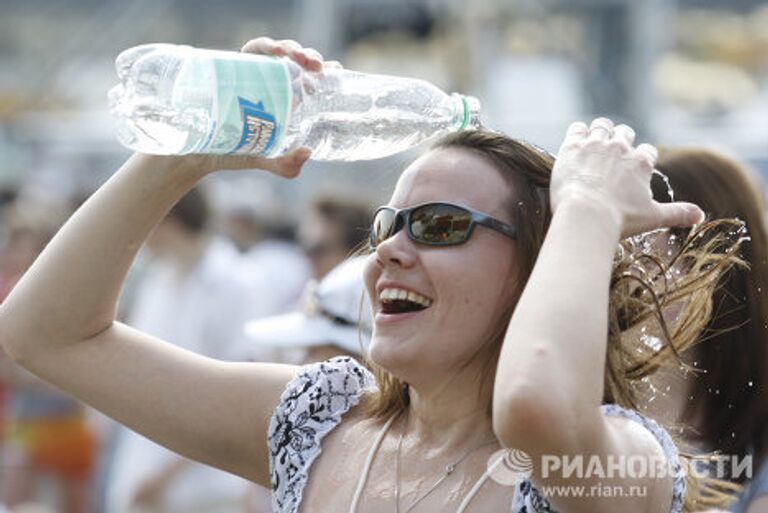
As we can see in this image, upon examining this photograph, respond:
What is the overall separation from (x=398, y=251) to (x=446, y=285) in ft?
0.35

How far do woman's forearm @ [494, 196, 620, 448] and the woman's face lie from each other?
10.3 inches

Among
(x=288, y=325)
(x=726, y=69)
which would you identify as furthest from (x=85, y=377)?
(x=726, y=69)

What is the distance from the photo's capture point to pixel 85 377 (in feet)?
10.4

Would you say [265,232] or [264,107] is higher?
[264,107]

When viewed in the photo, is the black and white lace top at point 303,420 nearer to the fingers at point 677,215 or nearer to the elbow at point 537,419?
the elbow at point 537,419

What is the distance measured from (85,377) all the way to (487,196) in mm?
877

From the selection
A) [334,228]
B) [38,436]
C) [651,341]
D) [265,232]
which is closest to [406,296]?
[651,341]

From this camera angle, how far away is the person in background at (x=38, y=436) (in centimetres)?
964

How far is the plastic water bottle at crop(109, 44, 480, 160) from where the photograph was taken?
9.34ft

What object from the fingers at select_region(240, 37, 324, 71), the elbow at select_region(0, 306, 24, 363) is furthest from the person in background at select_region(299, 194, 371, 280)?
the fingers at select_region(240, 37, 324, 71)

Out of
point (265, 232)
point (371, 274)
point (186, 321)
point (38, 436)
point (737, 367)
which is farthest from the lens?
point (265, 232)

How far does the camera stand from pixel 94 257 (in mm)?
3154

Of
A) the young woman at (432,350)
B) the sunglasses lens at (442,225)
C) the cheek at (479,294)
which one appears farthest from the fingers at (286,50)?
the cheek at (479,294)

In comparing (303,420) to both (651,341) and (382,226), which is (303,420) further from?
(651,341)
